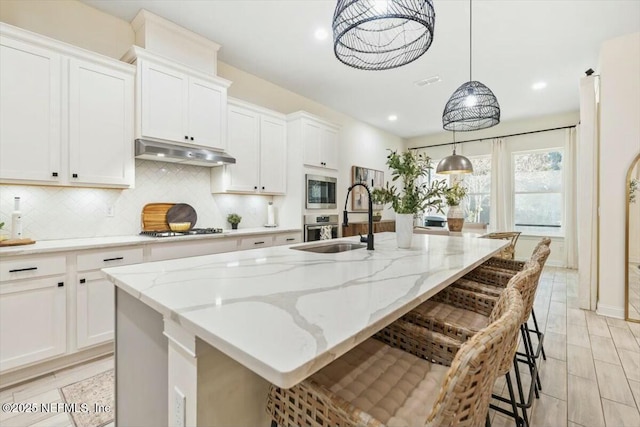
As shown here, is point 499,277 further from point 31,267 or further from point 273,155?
point 31,267

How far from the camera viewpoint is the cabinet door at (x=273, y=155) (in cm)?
391

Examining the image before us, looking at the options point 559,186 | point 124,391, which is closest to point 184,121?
point 124,391

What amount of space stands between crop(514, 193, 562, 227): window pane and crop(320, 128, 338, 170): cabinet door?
4167 millimetres

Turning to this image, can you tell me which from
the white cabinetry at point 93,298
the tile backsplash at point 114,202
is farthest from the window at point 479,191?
the white cabinetry at point 93,298

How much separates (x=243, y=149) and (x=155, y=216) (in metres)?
1.28

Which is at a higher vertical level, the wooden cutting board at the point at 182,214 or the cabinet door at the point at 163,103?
the cabinet door at the point at 163,103

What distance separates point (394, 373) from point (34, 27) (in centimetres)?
360

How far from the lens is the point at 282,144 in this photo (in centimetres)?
418

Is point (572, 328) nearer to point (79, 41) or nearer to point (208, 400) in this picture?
point (208, 400)

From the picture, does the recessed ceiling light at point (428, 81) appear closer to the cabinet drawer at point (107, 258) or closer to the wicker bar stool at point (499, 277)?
the wicker bar stool at point (499, 277)

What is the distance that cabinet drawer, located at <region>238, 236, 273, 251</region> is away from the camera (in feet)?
10.8

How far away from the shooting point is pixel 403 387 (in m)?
0.94

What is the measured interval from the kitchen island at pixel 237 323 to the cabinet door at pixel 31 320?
1.25 metres

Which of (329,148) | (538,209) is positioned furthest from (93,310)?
(538,209)
